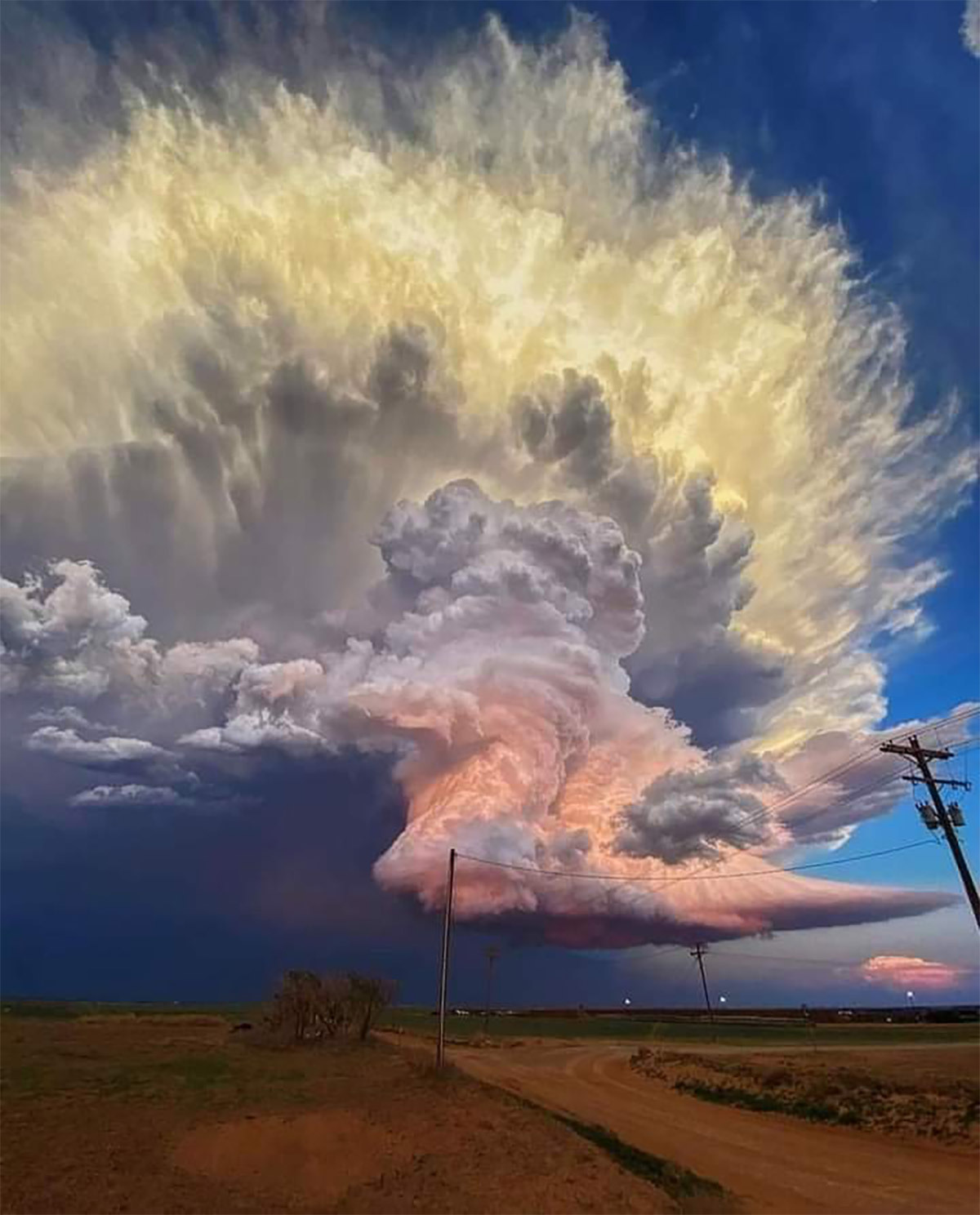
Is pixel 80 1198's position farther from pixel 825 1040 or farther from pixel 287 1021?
pixel 825 1040

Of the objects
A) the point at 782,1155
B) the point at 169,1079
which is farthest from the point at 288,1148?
the point at 169,1079

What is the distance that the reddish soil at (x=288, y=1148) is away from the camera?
19578mm

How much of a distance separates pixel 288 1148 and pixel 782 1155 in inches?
673

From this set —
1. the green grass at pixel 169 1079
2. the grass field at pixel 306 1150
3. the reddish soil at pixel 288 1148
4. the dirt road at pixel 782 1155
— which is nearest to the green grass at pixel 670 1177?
the grass field at pixel 306 1150

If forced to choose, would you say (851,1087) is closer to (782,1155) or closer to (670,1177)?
(782,1155)

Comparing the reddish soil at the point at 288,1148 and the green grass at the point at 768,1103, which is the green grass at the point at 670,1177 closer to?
the reddish soil at the point at 288,1148

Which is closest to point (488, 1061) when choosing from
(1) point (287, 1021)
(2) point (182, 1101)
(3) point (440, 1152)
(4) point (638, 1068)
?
(4) point (638, 1068)

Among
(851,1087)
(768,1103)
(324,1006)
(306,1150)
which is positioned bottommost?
(306,1150)

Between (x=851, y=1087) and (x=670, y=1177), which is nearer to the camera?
(x=670, y=1177)

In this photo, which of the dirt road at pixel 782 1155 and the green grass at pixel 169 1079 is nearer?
the dirt road at pixel 782 1155

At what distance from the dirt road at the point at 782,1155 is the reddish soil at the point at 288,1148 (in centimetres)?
361

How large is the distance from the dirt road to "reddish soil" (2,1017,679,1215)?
142 inches

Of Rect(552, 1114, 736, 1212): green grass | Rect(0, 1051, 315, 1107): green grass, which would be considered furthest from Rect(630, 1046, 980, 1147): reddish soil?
Rect(0, 1051, 315, 1107): green grass

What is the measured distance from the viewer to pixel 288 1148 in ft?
82.0
